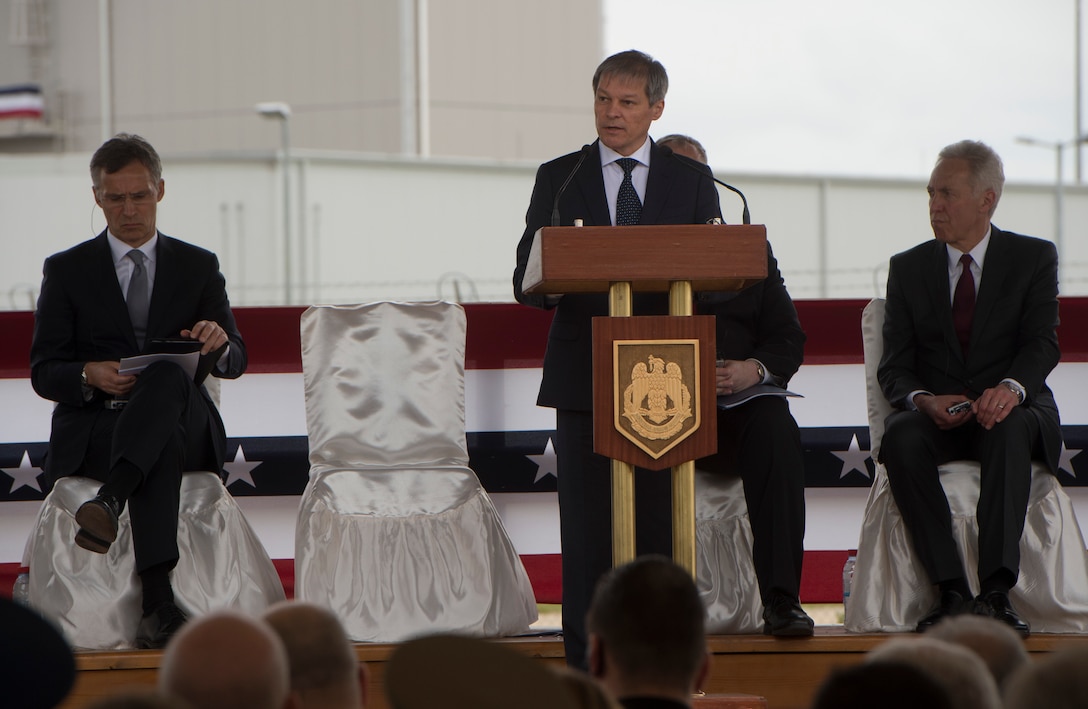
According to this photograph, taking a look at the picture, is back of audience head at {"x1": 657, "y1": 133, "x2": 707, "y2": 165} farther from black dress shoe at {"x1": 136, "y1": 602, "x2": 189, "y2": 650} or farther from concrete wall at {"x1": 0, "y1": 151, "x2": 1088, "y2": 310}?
concrete wall at {"x1": 0, "y1": 151, "x2": 1088, "y2": 310}

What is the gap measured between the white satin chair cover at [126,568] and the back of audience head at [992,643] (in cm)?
203

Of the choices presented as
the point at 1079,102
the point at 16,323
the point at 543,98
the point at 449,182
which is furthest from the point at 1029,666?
the point at 543,98

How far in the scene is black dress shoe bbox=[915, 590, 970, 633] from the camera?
3002 millimetres

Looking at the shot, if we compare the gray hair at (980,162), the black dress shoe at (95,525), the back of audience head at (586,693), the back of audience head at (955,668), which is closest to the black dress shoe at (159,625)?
the black dress shoe at (95,525)

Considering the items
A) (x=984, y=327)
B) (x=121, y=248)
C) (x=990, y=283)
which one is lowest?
(x=984, y=327)

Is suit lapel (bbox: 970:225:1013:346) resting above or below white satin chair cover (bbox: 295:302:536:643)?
above

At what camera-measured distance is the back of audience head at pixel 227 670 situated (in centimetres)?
122

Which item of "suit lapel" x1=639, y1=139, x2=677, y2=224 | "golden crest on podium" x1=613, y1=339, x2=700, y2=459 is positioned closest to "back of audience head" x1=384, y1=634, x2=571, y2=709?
"golden crest on podium" x1=613, y1=339, x2=700, y2=459

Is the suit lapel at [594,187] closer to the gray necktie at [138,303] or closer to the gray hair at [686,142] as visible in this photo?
the gray hair at [686,142]

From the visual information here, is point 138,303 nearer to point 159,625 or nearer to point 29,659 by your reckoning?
point 159,625

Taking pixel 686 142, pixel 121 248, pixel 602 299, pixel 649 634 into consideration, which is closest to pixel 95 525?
pixel 121 248

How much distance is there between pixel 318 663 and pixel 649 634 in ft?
1.22

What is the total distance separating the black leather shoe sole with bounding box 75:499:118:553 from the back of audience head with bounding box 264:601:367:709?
4.96ft

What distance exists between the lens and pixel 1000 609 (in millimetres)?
2922
